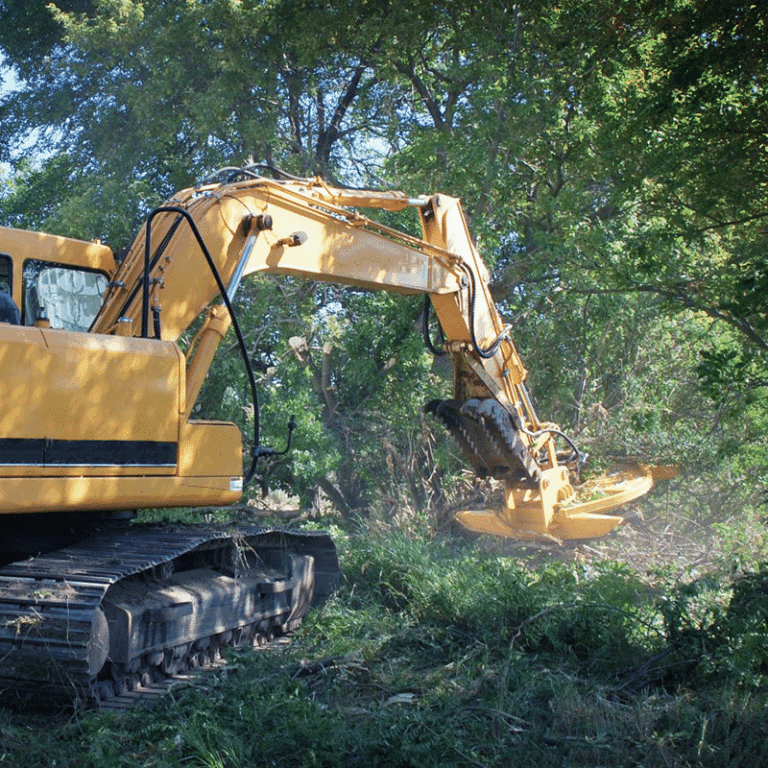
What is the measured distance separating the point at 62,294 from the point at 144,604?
225 centimetres

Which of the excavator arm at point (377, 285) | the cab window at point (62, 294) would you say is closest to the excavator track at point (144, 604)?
the excavator arm at point (377, 285)

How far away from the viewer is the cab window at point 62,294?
22.4 ft

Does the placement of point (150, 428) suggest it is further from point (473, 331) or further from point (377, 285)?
point (473, 331)

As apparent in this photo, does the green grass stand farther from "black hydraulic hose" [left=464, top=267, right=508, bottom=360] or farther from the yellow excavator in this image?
"black hydraulic hose" [left=464, top=267, right=508, bottom=360]

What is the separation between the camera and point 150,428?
626cm

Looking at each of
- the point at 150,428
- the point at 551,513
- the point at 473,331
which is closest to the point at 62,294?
the point at 150,428

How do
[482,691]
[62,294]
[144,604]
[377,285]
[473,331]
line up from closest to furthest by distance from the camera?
[482,691]
[144,604]
[62,294]
[377,285]
[473,331]

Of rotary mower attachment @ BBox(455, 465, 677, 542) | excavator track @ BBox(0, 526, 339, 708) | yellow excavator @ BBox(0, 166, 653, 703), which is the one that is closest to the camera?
excavator track @ BBox(0, 526, 339, 708)

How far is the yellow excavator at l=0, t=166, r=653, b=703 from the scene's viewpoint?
5.58 m

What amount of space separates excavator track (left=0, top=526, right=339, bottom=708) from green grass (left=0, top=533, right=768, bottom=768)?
0.94 feet

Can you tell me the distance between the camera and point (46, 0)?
17.5m

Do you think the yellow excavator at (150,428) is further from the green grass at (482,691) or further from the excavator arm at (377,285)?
the green grass at (482,691)

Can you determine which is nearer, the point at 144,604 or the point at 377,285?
the point at 144,604

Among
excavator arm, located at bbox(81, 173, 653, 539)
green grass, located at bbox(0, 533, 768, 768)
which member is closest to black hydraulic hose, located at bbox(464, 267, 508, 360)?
excavator arm, located at bbox(81, 173, 653, 539)
